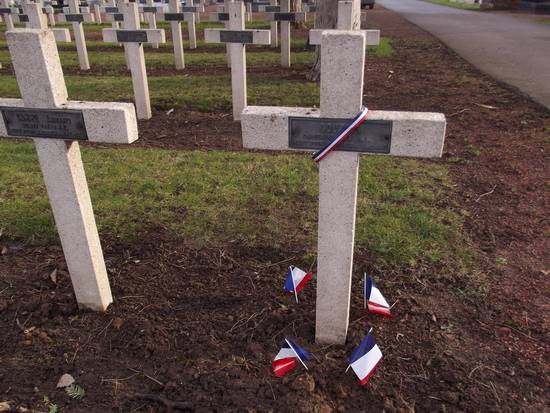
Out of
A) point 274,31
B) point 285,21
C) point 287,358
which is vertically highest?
point 285,21

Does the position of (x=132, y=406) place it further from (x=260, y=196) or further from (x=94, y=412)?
(x=260, y=196)

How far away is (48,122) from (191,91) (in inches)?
233

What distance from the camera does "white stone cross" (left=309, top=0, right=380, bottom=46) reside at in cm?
225

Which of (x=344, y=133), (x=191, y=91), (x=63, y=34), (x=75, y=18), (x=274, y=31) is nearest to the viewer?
(x=344, y=133)

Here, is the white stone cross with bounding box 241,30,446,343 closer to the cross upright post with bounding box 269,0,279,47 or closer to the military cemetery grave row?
the military cemetery grave row

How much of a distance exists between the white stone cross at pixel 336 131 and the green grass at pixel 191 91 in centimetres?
511

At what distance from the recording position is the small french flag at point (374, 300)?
8.50 feet

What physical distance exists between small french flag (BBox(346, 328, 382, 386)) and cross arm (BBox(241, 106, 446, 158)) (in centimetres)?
90

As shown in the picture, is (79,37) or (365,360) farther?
(79,37)

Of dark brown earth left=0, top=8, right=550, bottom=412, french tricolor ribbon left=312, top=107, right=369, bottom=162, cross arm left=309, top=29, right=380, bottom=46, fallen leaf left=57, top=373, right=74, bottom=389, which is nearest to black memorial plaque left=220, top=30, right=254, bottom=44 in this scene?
cross arm left=309, top=29, right=380, bottom=46

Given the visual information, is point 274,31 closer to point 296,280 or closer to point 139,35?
point 139,35

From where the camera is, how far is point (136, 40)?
6.33 m

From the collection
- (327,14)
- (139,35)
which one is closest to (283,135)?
(139,35)

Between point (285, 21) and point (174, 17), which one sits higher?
point (174, 17)
